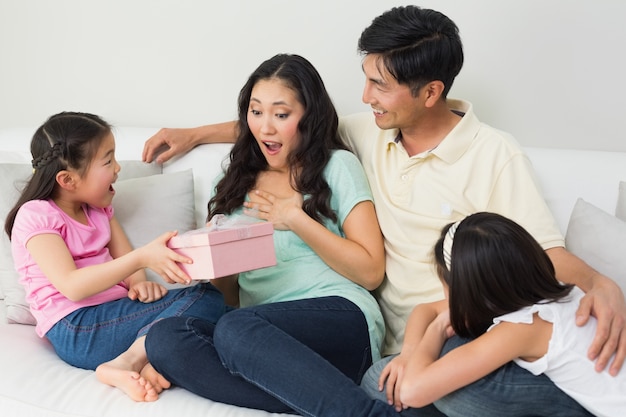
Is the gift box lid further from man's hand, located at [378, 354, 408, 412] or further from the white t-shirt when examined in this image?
the white t-shirt

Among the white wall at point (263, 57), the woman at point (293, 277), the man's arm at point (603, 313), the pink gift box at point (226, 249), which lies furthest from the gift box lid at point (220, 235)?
the white wall at point (263, 57)

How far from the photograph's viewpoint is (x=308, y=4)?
2.41 metres

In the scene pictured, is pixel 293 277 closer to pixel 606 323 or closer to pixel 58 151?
pixel 58 151

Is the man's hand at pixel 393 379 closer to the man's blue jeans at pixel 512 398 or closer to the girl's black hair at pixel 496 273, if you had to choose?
the man's blue jeans at pixel 512 398

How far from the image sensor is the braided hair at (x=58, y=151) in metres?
1.84

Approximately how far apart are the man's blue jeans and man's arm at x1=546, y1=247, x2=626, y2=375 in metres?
0.11

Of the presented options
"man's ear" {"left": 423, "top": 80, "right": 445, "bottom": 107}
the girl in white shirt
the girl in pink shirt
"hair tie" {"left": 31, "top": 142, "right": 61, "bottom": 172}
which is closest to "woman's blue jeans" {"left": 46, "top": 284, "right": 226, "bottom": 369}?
the girl in pink shirt

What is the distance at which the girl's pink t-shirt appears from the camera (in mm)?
1812

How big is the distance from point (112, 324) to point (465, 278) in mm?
898

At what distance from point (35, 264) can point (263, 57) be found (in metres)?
1.08

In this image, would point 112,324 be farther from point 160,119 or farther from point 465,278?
point 160,119

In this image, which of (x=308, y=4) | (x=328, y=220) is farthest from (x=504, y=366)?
(x=308, y=4)

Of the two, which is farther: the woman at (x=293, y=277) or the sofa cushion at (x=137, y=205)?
the sofa cushion at (x=137, y=205)

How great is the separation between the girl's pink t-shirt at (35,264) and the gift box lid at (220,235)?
1.02 feet
